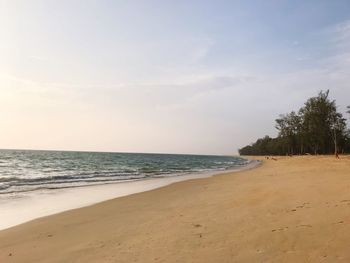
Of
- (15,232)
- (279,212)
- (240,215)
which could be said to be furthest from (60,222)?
(279,212)

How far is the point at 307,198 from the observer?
10594mm

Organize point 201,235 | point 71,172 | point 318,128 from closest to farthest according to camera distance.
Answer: point 201,235, point 71,172, point 318,128

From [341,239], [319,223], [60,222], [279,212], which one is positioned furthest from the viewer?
[60,222]

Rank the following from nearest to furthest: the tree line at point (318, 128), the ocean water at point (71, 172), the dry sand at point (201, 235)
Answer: the dry sand at point (201, 235), the ocean water at point (71, 172), the tree line at point (318, 128)

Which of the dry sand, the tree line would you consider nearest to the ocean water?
the dry sand

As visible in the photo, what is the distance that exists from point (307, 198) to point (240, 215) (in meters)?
3.01

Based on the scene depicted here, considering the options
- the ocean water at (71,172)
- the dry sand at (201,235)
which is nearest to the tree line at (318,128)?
the ocean water at (71,172)

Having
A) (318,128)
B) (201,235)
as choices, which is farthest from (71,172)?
(318,128)

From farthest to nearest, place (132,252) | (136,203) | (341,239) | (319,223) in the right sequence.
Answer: (136,203)
(319,223)
(132,252)
(341,239)

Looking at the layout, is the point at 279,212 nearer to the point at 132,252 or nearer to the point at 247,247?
the point at 247,247

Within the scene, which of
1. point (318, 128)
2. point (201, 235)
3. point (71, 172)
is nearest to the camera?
point (201, 235)

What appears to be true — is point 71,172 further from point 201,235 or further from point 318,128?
point 318,128

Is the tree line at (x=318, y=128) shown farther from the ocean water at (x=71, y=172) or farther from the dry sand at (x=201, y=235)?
the dry sand at (x=201, y=235)

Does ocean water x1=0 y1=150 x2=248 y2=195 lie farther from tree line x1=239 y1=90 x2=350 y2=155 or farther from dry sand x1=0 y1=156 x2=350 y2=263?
tree line x1=239 y1=90 x2=350 y2=155
